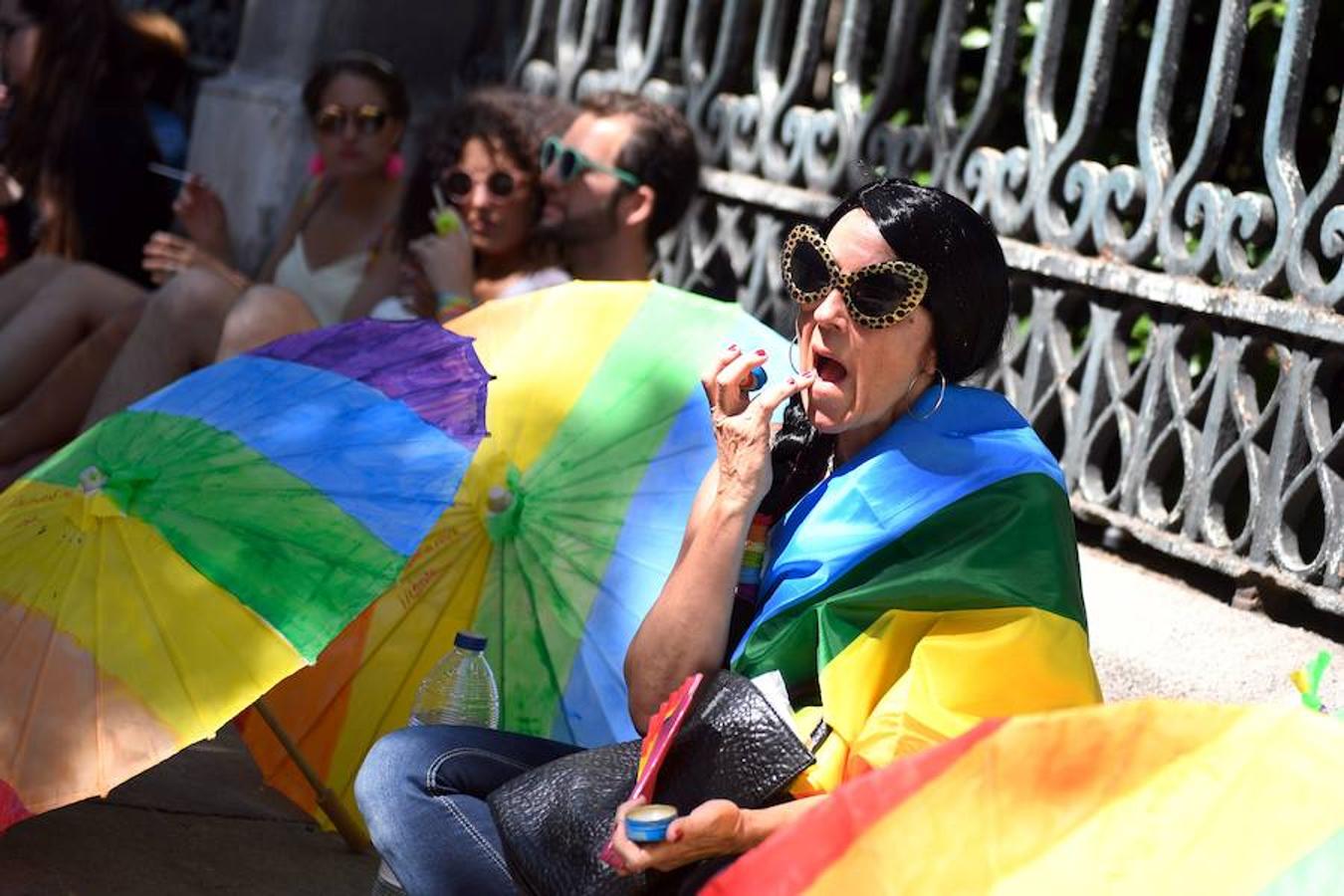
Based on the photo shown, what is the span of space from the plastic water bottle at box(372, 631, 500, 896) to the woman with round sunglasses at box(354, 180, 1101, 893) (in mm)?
412

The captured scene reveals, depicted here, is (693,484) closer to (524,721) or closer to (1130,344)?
(524,721)

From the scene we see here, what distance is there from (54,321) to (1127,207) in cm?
308

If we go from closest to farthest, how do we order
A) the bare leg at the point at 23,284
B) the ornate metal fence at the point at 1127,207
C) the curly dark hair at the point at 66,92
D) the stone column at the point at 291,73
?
1. the ornate metal fence at the point at 1127,207
2. the bare leg at the point at 23,284
3. the curly dark hair at the point at 66,92
4. the stone column at the point at 291,73

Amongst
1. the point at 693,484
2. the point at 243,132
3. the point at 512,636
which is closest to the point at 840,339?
the point at 693,484

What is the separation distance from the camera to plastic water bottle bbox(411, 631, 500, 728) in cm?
351

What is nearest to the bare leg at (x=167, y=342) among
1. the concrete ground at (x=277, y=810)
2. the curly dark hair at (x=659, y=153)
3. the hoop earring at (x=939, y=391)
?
the curly dark hair at (x=659, y=153)

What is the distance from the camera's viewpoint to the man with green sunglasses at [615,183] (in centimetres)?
524

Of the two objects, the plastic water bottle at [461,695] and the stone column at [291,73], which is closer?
the plastic water bottle at [461,695]

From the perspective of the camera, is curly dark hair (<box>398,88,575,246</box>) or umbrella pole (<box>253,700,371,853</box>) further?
curly dark hair (<box>398,88,575,246</box>)

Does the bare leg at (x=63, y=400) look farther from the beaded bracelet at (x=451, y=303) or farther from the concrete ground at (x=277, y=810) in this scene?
the concrete ground at (x=277, y=810)

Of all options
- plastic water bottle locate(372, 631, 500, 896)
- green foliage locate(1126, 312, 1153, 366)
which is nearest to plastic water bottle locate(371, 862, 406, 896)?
plastic water bottle locate(372, 631, 500, 896)

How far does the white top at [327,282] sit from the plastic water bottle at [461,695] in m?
2.52

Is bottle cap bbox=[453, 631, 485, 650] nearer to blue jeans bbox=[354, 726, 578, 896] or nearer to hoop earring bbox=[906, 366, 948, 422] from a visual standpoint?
blue jeans bbox=[354, 726, 578, 896]

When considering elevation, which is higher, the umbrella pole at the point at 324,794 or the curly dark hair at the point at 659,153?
the curly dark hair at the point at 659,153
